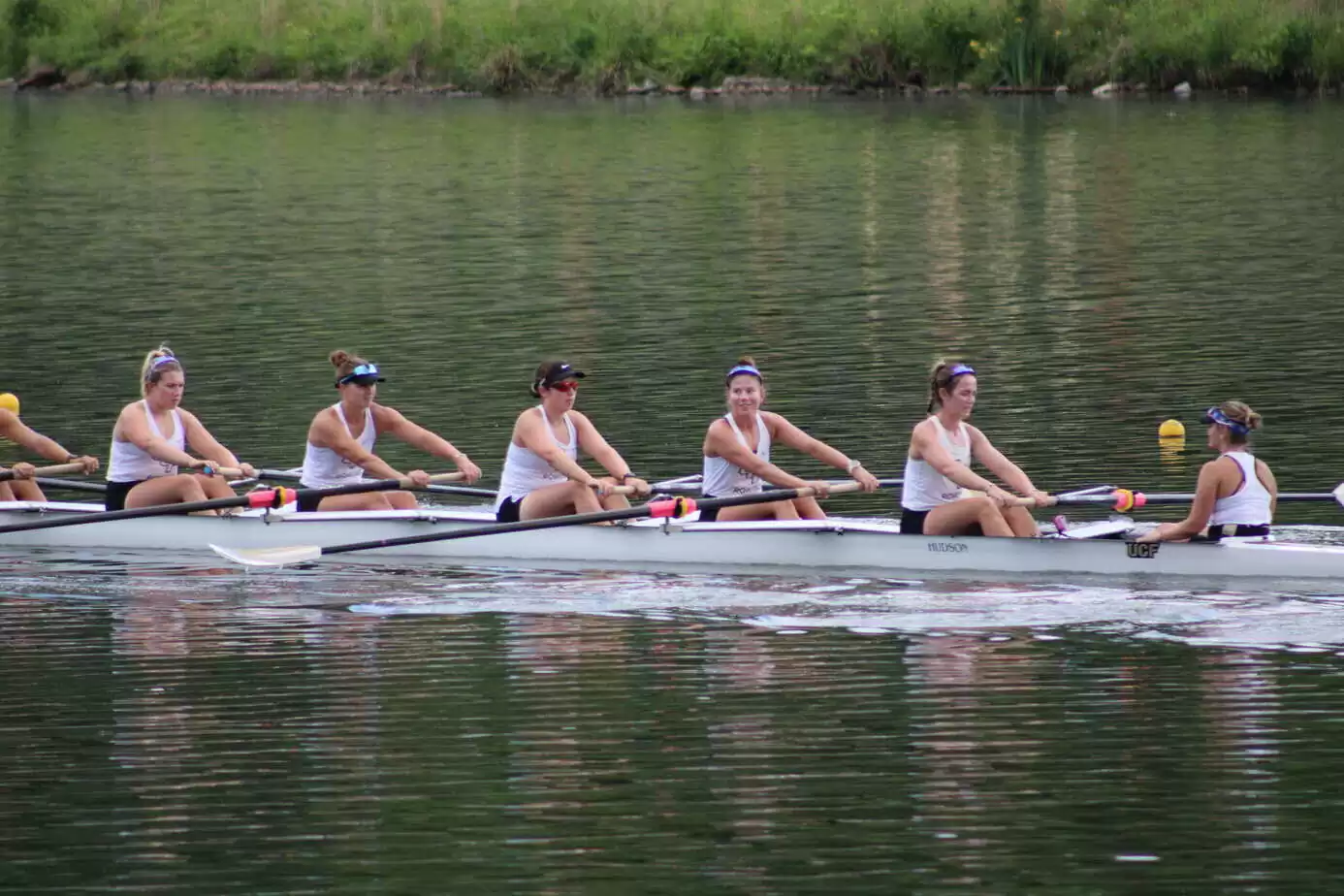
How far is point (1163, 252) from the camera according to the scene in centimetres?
3003

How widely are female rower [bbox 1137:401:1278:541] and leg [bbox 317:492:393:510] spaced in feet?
16.7

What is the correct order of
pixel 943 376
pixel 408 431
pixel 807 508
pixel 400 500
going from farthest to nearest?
1. pixel 400 500
2. pixel 408 431
3. pixel 807 508
4. pixel 943 376

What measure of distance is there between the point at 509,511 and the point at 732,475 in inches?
57.3

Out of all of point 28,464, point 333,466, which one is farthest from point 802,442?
point 28,464

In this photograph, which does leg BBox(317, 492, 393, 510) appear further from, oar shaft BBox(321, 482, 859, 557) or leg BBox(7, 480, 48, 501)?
leg BBox(7, 480, 48, 501)

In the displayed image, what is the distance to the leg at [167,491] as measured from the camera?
1583cm

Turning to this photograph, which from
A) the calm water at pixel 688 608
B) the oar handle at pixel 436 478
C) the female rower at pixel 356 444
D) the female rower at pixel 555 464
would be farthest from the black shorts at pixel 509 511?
the calm water at pixel 688 608

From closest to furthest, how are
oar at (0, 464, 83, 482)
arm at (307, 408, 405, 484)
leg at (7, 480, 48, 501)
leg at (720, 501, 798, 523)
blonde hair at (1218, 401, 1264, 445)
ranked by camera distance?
blonde hair at (1218, 401, 1264, 445), leg at (720, 501, 798, 523), arm at (307, 408, 405, 484), oar at (0, 464, 83, 482), leg at (7, 480, 48, 501)

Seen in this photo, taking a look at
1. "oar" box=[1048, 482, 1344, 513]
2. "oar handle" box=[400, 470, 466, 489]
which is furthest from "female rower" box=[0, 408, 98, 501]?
"oar" box=[1048, 482, 1344, 513]

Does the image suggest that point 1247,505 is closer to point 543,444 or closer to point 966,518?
point 966,518

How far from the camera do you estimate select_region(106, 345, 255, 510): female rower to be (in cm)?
1555

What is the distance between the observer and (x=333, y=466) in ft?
52.0

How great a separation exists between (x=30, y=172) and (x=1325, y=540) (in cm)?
3303

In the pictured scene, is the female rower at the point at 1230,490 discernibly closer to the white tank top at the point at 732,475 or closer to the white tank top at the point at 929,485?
the white tank top at the point at 929,485
